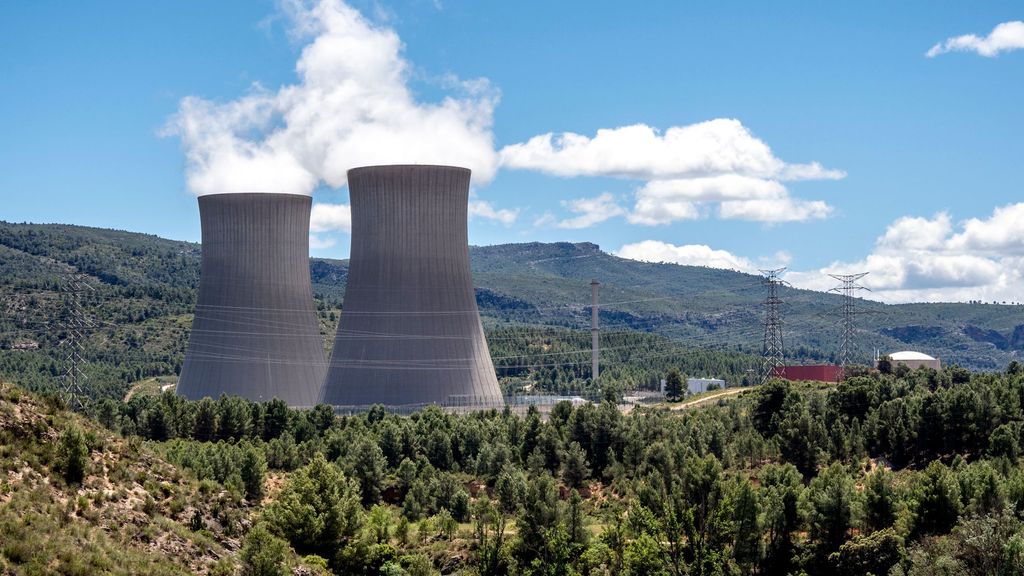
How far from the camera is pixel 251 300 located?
170 feet

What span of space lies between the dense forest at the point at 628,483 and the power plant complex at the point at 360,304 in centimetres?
166

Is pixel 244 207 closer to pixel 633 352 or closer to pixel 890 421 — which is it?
pixel 890 421

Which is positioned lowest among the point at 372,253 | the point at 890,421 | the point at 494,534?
the point at 494,534

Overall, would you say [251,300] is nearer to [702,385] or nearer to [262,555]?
[262,555]

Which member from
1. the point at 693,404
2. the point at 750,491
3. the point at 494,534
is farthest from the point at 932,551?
the point at 693,404

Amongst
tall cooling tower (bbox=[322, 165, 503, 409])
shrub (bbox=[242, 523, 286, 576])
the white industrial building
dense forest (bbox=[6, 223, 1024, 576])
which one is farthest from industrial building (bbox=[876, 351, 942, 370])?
shrub (bbox=[242, 523, 286, 576])

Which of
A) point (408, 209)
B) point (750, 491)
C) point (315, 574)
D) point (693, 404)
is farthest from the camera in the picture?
point (693, 404)

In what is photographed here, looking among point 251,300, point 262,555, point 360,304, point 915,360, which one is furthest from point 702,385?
point 262,555

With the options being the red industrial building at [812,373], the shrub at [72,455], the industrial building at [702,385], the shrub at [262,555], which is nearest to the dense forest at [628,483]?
the shrub at [262,555]

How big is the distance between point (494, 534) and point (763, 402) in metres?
18.9

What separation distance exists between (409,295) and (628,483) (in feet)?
40.4

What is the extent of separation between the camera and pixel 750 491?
109ft

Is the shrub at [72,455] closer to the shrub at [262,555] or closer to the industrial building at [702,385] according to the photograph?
the shrub at [262,555]

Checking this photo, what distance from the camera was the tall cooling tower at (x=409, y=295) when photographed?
159 feet
